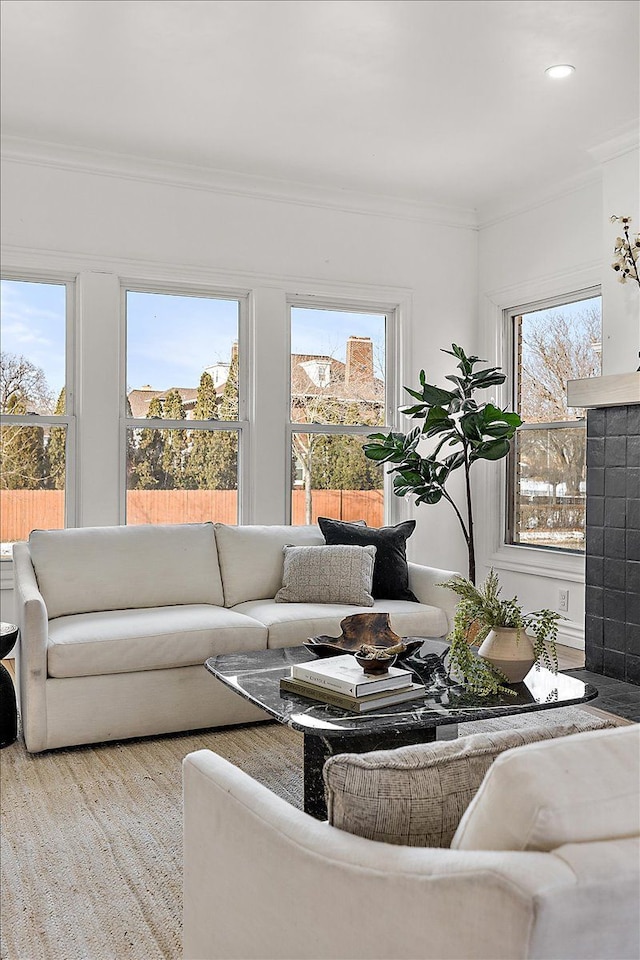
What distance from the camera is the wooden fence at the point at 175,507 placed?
4895mm

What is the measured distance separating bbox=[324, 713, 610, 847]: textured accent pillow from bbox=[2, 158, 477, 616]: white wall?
13.1 ft

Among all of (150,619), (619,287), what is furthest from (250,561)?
(619,287)

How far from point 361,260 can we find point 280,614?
2.87 metres

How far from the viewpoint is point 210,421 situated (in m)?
5.35

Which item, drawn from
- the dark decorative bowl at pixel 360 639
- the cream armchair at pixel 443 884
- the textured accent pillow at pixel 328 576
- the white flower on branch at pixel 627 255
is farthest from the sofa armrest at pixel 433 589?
the cream armchair at pixel 443 884

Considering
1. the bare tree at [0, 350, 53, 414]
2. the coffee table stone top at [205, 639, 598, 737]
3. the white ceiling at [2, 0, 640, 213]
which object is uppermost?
the white ceiling at [2, 0, 640, 213]

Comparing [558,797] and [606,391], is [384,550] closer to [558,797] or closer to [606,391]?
[606,391]

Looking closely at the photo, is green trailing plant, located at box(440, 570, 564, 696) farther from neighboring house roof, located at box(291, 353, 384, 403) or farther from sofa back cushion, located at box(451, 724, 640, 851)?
neighboring house roof, located at box(291, 353, 384, 403)

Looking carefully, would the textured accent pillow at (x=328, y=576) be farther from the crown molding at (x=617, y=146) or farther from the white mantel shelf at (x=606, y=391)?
the crown molding at (x=617, y=146)

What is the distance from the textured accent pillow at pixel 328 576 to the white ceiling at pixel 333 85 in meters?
2.20

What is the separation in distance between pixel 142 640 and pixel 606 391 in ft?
8.37

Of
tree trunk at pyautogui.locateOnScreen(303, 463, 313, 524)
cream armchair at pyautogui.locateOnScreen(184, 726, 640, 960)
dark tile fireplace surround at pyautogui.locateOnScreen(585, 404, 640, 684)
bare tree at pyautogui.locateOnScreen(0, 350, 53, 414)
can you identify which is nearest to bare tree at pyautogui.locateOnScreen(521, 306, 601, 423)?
dark tile fireplace surround at pyautogui.locateOnScreen(585, 404, 640, 684)

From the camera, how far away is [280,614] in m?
3.70

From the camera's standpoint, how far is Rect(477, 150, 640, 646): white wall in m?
4.56
